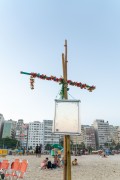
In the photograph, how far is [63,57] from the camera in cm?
490

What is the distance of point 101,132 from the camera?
527ft

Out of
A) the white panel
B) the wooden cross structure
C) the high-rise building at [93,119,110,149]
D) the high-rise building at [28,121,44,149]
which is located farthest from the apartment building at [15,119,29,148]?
the white panel

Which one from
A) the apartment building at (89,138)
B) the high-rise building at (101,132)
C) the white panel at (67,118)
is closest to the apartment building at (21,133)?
the apartment building at (89,138)

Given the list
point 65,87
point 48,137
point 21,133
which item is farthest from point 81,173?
point 48,137

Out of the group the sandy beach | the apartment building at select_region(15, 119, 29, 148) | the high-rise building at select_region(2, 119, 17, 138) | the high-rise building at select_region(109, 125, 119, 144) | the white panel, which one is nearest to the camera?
the white panel

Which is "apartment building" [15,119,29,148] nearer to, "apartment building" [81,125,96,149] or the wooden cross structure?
"apartment building" [81,125,96,149]

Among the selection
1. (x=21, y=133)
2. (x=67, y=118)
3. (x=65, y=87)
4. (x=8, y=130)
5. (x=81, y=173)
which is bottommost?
(x=81, y=173)

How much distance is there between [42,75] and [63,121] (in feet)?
6.04

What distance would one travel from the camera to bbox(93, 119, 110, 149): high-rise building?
157 meters

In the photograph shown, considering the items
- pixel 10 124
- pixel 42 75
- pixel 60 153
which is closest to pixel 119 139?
pixel 10 124

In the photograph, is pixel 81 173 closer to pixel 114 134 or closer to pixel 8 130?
pixel 8 130

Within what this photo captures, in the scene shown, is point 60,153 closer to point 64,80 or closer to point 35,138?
point 64,80

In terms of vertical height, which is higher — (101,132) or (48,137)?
(101,132)

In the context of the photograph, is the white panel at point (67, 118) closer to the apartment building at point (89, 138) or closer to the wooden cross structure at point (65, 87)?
the wooden cross structure at point (65, 87)
